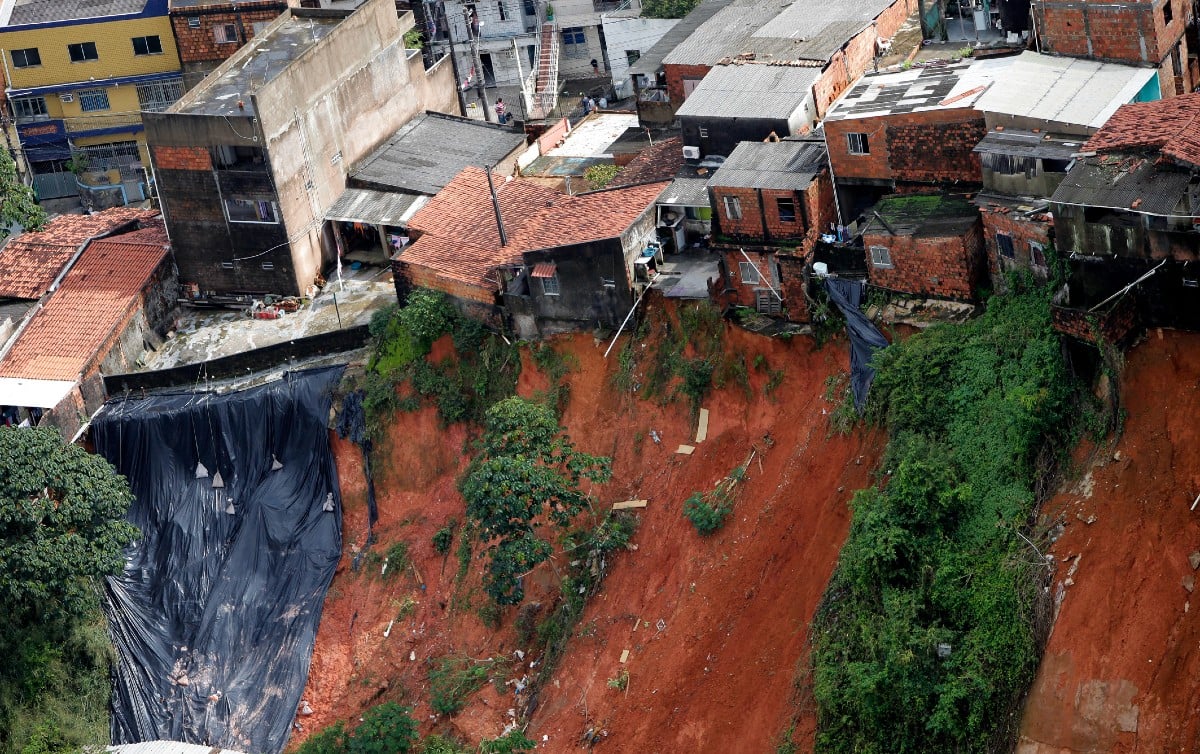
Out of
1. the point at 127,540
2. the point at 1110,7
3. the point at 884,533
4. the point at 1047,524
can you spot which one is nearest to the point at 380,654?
the point at 127,540

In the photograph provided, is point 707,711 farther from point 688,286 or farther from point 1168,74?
point 1168,74

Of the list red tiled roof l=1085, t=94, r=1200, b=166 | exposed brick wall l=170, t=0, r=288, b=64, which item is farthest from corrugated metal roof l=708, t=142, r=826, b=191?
exposed brick wall l=170, t=0, r=288, b=64

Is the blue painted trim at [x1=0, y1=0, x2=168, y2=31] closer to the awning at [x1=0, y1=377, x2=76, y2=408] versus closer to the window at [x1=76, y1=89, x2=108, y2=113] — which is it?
the window at [x1=76, y1=89, x2=108, y2=113]

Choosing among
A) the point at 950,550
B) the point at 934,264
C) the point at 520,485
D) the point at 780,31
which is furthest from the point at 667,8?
the point at 950,550

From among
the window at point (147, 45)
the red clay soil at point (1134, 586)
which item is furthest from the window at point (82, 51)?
the red clay soil at point (1134, 586)

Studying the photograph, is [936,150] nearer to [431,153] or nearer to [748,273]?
[748,273]

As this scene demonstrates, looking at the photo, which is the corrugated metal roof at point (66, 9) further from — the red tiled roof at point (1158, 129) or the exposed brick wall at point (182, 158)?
the red tiled roof at point (1158, 129)
